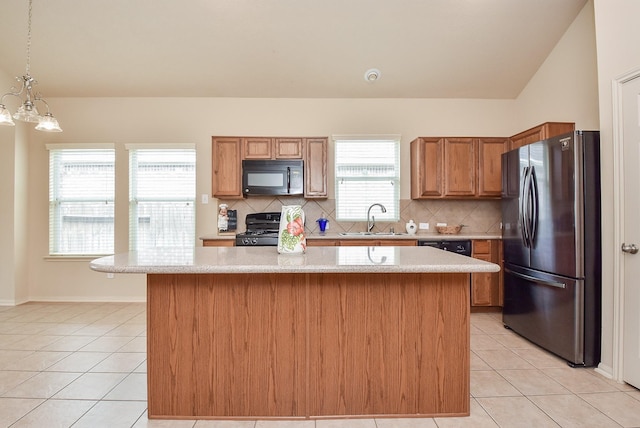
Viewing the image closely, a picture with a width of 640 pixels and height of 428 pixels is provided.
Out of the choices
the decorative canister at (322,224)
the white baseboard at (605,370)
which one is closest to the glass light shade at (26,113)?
the decorative canister at (322,224)

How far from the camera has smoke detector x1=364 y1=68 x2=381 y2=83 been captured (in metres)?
4.02

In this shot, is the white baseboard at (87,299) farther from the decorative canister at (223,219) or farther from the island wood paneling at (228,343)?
the island wood paneling at (228,343)

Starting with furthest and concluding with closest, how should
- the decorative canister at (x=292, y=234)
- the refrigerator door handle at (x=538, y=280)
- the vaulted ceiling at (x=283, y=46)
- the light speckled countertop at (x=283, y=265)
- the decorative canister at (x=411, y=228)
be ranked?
the decorative canister at (x=411, y=228)
the vaulted ceiling at (x=283, y=46)
the refrigerator door handle at (x=538, y=280)
the decorative canister at (x=292, y=234)
the light speckled countertop at (x=283, y=265)

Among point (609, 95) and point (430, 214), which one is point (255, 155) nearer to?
point (430, 214)

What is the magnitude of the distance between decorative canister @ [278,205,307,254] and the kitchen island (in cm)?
16

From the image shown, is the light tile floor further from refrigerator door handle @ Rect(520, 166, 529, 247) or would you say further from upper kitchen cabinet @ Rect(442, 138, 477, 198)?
upper kitchen cabinet @ Rect(442, 138, 477, 198)

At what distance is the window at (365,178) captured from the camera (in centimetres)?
446

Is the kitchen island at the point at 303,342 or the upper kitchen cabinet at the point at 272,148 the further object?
the upper kitchen cabinet at the point at 272,148

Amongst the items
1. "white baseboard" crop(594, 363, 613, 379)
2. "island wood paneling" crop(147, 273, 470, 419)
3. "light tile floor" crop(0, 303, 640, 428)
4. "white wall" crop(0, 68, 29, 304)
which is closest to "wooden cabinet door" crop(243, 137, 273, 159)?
"light tile floor" crop(0, 303, 640, 428)

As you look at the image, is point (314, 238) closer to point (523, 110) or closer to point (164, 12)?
point (164, 12)

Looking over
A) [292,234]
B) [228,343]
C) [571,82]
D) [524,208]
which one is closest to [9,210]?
[228,343]

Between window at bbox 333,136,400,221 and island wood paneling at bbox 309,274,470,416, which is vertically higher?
window at bbox 333,136,400,221

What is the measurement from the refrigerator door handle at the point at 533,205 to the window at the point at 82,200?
16.0 ft

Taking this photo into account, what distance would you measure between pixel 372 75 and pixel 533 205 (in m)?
2.35
